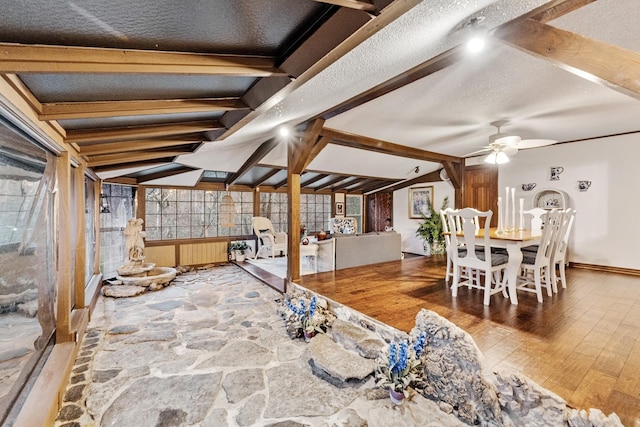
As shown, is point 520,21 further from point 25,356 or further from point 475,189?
point 475,189

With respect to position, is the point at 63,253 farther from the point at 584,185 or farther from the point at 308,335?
the point at 584,185

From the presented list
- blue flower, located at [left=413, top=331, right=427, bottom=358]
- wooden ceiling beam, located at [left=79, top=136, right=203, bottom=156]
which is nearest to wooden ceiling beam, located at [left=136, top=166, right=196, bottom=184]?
wooden ceiling beam, located at [left=79, top=136, right=203, bottom=156]

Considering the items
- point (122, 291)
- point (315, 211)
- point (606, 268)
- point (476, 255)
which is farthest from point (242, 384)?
point (315, 211)

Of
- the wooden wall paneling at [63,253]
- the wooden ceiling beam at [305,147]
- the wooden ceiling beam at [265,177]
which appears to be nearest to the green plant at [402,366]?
the wooden ceiling beam at [305,147]

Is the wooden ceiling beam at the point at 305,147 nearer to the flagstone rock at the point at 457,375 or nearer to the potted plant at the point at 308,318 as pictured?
the potted plant at the point at 308,318

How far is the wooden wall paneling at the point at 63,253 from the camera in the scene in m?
2.53

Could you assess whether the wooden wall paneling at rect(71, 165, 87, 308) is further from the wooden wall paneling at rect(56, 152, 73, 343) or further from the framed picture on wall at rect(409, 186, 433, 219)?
the framed picture on wall at rect(409, 186, 433, 219)

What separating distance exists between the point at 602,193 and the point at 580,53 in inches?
177

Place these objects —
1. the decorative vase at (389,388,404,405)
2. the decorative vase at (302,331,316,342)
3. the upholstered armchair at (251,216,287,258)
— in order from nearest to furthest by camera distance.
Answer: the decorative vase at (389,388,404,405)
the decorative vase at (302,331,316,342)
the upholstered armchair at (251,216,287,258)

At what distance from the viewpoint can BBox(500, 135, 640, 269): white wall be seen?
14.0 feet

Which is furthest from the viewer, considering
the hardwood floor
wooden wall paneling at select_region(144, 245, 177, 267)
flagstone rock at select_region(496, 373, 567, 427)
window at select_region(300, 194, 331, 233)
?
window at select_region(300, 194, 331, 233)

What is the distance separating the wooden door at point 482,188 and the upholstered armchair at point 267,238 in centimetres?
462

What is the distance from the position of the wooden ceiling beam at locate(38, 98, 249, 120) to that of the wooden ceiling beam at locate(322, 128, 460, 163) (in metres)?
2.22

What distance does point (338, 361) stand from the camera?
2492 mm
